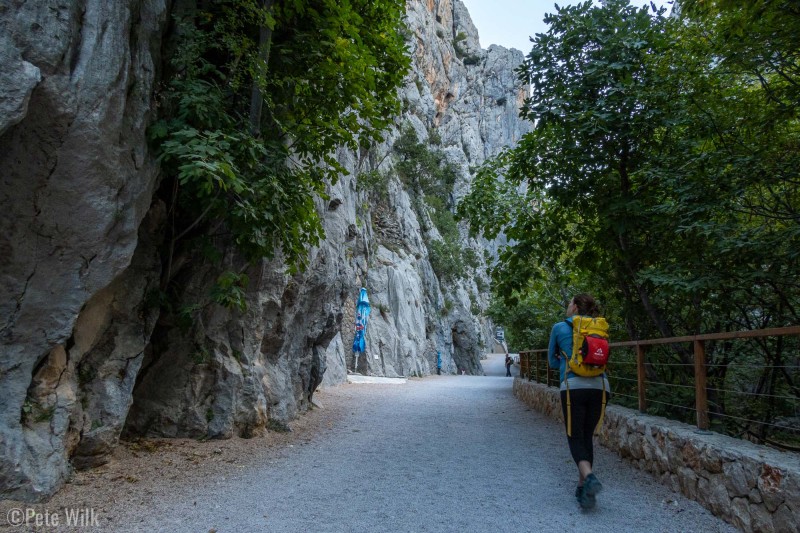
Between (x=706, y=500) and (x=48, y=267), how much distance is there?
5.45 meters

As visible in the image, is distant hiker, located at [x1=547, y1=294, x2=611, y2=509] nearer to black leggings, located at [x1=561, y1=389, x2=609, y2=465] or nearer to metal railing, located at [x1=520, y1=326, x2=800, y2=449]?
black leggings, located at [x1=561, y1=389, x2=609, y2=465]

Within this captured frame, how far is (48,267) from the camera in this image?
3789mm

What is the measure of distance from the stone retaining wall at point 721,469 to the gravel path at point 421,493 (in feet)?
0.46

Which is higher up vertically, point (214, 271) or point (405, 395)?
point (214, 271)

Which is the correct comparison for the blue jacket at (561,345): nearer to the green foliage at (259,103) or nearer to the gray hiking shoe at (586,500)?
the gray hiking shoe at (586,500)

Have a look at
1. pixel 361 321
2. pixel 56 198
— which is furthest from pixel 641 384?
pixel 361 321

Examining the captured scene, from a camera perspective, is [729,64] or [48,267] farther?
[729,64]

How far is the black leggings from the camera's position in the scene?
13.2 ft

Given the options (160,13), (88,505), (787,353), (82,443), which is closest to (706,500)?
(787,353)

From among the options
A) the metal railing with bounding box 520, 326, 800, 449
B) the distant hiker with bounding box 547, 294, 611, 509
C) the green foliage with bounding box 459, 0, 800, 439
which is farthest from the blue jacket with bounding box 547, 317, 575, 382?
the green foliage with bounding box 459, 0, 800, 439

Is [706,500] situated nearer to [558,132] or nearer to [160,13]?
[558,132]

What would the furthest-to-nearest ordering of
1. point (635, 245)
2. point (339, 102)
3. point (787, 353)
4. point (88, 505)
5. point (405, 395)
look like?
point (405, 395) → point (635, 245) → point (339, 102) → point (787, 353) → point (88, 505)

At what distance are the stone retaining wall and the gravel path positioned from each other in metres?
0.14

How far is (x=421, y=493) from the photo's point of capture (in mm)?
4375
